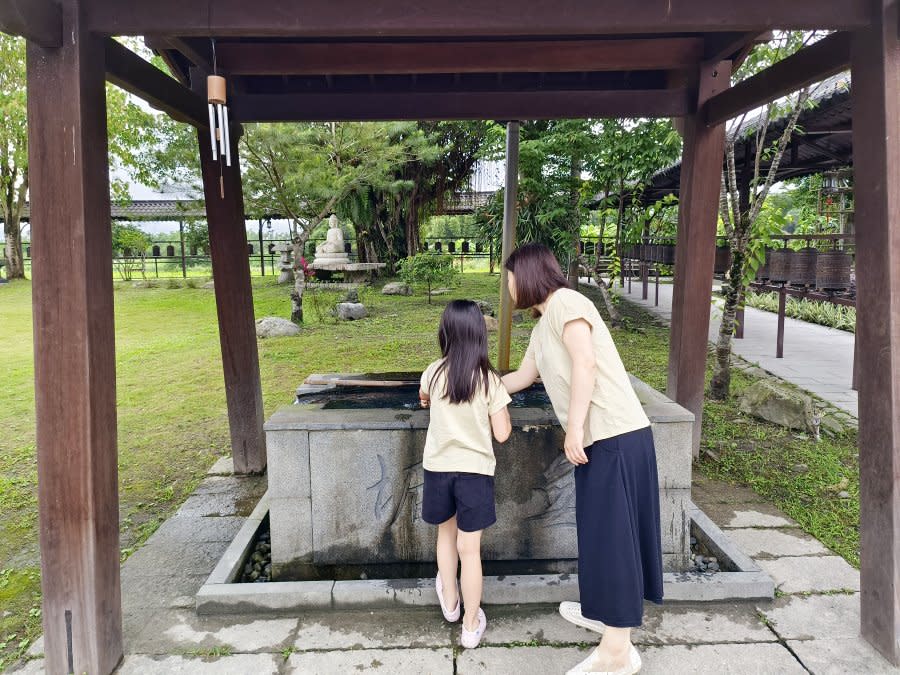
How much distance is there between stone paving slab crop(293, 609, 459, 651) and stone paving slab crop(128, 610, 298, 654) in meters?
0.09

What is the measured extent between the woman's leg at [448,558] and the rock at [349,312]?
395 inches

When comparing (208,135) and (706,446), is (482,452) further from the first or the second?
(706,446)

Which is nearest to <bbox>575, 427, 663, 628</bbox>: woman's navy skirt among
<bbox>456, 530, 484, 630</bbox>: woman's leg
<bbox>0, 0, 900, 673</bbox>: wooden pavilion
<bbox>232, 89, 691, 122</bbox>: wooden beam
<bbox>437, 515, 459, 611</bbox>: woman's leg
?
<bbox>456, 530, 484, 630</bbox>: woman's leg

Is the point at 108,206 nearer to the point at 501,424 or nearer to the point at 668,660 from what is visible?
the point at 501,424

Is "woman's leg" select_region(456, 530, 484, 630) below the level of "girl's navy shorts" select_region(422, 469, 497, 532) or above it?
below

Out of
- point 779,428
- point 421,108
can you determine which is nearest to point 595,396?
point 421,108

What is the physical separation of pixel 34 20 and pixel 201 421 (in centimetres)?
461

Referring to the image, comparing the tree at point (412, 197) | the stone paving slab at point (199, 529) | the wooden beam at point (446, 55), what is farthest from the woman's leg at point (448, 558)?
the tree at point (412, 197)

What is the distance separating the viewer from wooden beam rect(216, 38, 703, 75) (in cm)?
397

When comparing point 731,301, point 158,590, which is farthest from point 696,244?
point 158,590

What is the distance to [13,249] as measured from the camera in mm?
20109

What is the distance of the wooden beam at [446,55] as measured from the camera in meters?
3.97

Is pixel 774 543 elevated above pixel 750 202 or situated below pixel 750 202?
below

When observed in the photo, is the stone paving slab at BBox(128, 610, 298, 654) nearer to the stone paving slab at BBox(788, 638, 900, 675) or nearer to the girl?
the girl
